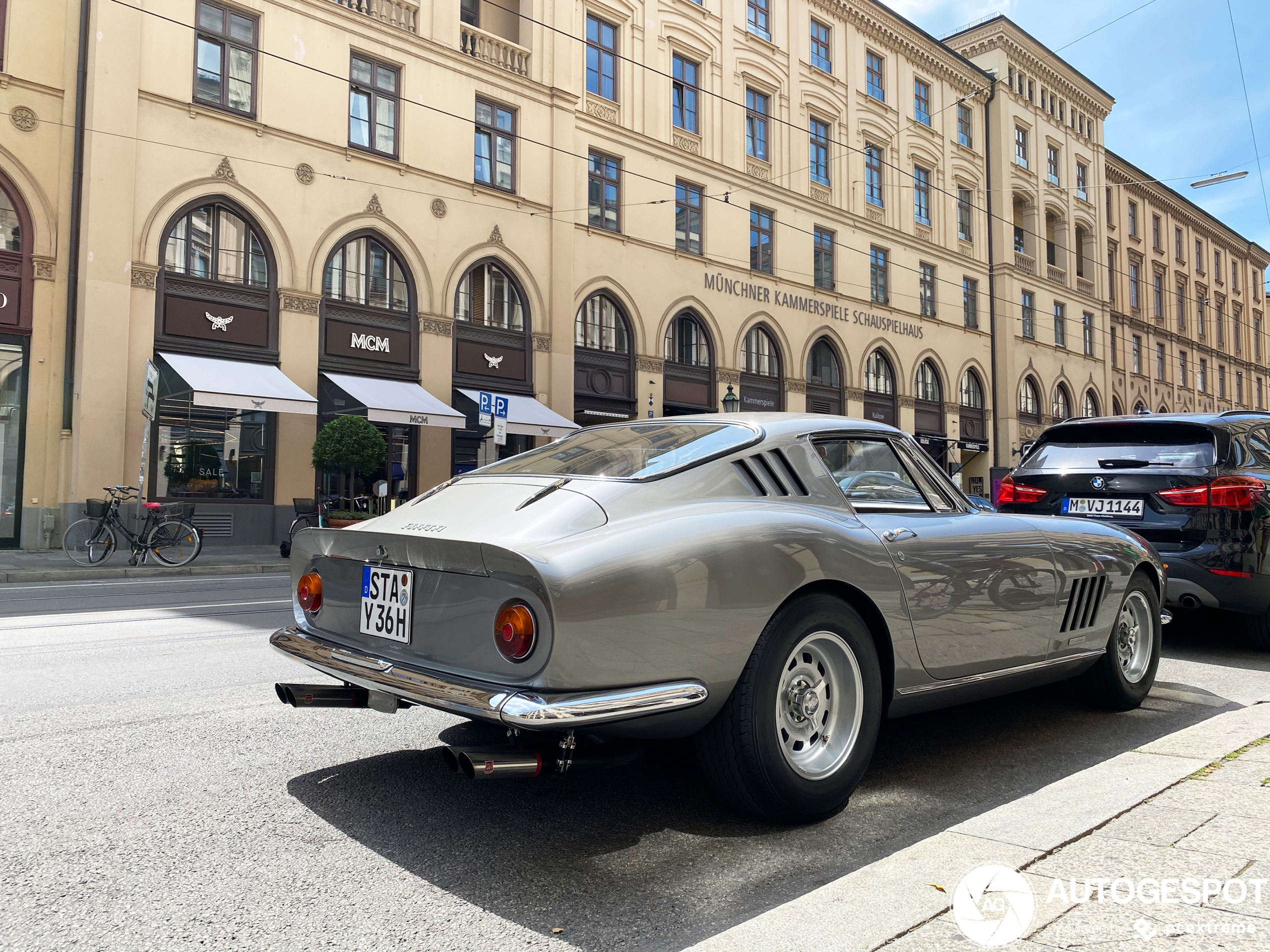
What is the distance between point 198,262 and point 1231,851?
1844cm

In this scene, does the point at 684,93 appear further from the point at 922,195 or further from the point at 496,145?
the point at 922,195

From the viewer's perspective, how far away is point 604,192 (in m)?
24.0

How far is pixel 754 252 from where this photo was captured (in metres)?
28.0

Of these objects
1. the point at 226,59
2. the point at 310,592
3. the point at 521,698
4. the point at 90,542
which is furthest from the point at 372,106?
the point at 521,698

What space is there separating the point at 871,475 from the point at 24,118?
17.8 m

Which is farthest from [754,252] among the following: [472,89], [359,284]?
[359,284]

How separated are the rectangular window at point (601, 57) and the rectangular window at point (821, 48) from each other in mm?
8728

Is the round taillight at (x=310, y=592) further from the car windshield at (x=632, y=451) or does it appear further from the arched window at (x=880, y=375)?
the arched window at (x=880, y=375)

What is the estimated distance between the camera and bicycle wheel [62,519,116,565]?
45.2 feet

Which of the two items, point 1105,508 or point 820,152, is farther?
point 820,152

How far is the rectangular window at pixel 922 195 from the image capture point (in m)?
34.3

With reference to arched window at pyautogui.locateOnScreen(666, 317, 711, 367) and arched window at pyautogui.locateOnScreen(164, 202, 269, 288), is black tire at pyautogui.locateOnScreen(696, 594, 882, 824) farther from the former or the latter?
arched window at pyautogui.locateOnScreen(666, 317, 711, 367)

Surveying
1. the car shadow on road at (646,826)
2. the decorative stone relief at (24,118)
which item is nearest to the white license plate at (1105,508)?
the car shadow on road at (646,826)

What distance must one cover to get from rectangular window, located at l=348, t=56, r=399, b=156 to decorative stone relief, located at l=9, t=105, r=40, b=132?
5.58 m
